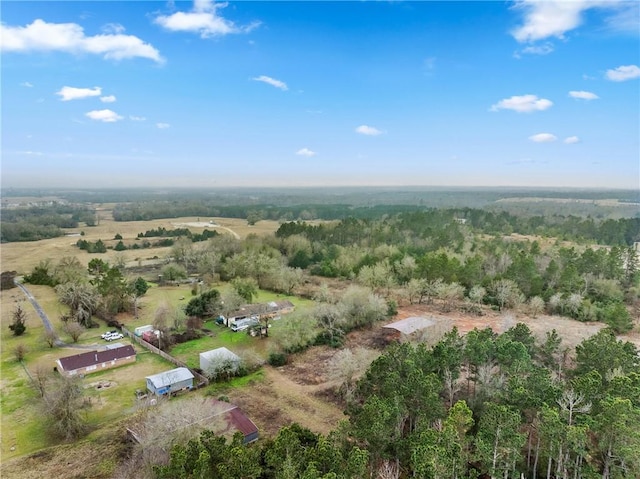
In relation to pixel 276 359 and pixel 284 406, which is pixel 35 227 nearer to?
pixel 276 359

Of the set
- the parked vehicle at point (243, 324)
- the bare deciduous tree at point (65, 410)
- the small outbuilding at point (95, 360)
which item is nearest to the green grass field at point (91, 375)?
the small outbuilding at point (95, 360)

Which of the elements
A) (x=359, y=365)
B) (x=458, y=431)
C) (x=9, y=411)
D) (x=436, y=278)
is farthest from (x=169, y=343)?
(x=436, y=278)

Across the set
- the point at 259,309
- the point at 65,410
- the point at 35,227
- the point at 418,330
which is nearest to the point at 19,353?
the point at 65,410

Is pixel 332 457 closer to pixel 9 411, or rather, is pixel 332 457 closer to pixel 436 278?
pixel 9 411

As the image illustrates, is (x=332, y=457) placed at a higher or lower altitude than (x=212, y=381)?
higher

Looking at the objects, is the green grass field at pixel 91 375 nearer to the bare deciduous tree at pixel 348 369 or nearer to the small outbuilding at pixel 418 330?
the bare deciduous tree at pixel 348 369

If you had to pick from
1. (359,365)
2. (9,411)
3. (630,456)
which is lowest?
(9,411)
